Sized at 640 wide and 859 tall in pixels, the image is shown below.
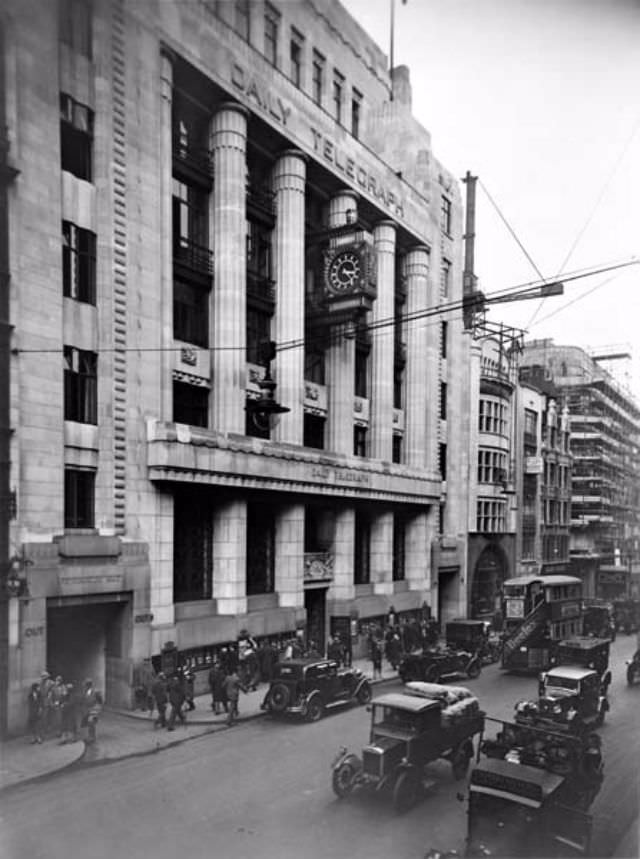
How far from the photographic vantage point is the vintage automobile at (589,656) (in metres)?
7.45

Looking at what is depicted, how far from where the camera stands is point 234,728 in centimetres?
797

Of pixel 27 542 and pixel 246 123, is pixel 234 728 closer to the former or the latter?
pixel 27 542

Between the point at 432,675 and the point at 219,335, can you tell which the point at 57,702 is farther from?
the point at 219,335

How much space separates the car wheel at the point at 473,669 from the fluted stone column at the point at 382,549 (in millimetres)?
2482

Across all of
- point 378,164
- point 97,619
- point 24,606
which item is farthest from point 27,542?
point 378,164

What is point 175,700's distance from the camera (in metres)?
8.66

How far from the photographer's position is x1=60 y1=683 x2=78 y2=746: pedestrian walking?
22.7 ft

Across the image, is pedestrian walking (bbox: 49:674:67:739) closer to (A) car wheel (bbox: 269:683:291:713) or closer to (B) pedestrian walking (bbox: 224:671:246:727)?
(B) pedestrian walking (bbox: 224:671:246:727)

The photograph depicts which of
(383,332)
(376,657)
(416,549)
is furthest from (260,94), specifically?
(376,657)

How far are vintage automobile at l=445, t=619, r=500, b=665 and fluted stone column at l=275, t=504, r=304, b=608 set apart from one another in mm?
2570

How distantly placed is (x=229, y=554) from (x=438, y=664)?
11.8 ft

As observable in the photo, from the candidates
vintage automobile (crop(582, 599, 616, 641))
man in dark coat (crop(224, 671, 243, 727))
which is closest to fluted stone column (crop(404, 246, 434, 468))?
vintage automobile (crop(582, 599, 616, 641))

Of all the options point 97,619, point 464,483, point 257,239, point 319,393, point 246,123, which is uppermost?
point 246,123

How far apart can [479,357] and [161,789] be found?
219 inches
